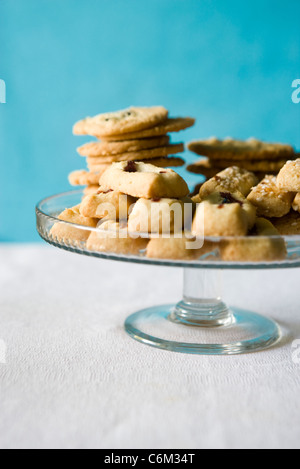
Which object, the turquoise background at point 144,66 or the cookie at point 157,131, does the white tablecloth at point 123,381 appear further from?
the turquoise background at point 144,66

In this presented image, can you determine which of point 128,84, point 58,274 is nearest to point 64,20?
point 128,84

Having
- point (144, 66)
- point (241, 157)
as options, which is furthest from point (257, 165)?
point (144, 66)

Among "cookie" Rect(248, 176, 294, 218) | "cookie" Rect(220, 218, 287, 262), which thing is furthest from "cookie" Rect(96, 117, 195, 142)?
"cookie" Rect(220, 218, 287, 262)

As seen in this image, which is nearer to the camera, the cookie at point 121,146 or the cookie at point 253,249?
the cookie at point 253,249

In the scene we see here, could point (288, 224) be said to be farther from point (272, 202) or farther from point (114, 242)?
point (114, 242)

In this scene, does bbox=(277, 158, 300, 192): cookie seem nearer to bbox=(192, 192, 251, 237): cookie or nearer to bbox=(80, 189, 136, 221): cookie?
bbox=(192, 192, 251, 237): cookie

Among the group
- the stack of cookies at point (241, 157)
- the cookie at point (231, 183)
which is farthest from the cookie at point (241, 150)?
the cookie at point (231, 183)

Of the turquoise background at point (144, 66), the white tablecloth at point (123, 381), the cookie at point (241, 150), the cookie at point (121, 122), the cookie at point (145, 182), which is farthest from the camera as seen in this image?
the turquoise background at point (144, 66)

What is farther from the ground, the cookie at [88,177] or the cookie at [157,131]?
the cookie at [157,131]
